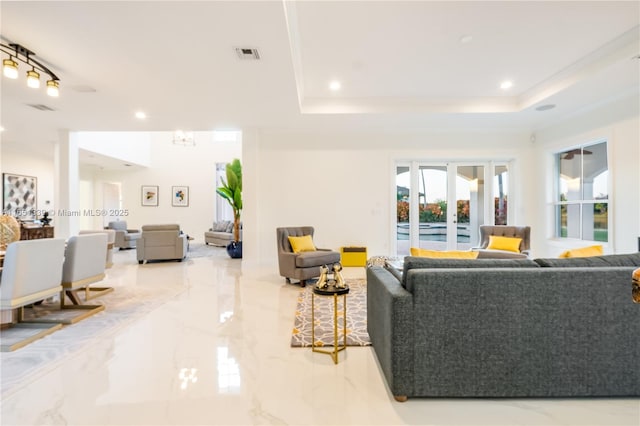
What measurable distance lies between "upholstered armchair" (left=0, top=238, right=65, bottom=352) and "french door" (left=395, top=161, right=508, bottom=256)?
5676mm

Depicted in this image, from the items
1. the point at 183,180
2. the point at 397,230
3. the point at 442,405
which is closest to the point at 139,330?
the point at 442,405

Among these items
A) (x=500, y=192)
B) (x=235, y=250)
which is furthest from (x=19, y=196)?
(x=500, y=192)

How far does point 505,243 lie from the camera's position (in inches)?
192

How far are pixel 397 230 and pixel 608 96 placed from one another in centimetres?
398

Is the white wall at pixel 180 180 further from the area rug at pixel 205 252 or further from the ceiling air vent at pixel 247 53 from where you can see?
the ceiling air vent at pixel 247 53

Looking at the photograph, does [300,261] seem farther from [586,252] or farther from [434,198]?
[434,198]

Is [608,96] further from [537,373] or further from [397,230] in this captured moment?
[537,373]

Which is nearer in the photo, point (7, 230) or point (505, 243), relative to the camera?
point (7, 230)

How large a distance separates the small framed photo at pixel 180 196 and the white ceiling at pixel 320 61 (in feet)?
15.5

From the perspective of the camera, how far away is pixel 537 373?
5.76ft

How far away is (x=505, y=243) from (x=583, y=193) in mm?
1828

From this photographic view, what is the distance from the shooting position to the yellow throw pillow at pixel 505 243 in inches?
189

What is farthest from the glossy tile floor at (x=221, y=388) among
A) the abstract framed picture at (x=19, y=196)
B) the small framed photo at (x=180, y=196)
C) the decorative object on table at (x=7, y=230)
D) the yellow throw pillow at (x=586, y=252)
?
the small framed photo at (x=180, y=196)

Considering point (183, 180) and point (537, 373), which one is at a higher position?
point (183, 180)
